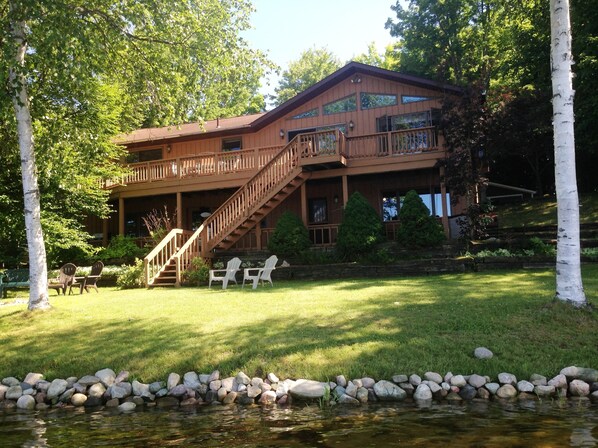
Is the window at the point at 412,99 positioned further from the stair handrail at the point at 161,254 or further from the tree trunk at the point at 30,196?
the tree trunk at the point at 30,196

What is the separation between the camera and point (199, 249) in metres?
15.7

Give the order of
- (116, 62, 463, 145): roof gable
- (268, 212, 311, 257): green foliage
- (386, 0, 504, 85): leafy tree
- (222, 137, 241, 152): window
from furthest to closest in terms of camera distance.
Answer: (386, 0, 504, 85): leafy tree
(222, 137, 241, 152): window
(116, 62, 463, 145): roof gable
(268, 212, 311, 257): green foliage

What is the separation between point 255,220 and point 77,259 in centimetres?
829

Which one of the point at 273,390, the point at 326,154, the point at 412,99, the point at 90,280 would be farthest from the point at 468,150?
the point at 90,280

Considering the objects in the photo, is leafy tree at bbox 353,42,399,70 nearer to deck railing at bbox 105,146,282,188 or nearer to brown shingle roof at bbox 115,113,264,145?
brown shingle roof at bbox 115,113,264,145

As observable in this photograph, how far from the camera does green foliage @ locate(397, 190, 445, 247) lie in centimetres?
1384

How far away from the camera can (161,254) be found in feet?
49.3

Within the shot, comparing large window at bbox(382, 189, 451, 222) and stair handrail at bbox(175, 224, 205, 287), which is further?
large window at bbox(382, 189, 451, 222)

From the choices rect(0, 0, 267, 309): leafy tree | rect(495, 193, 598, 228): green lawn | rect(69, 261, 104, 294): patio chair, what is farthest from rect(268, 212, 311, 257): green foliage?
rect(495, 193, 598, 228): green lawn

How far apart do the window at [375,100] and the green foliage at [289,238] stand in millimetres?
6234

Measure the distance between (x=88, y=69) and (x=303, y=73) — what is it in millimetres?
34439

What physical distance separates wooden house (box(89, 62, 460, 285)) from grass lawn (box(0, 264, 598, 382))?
6.26 meters

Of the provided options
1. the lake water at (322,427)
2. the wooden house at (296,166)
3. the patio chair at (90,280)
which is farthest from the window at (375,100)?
the lake water at (322,427)

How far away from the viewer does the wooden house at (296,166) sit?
15.8 metres
